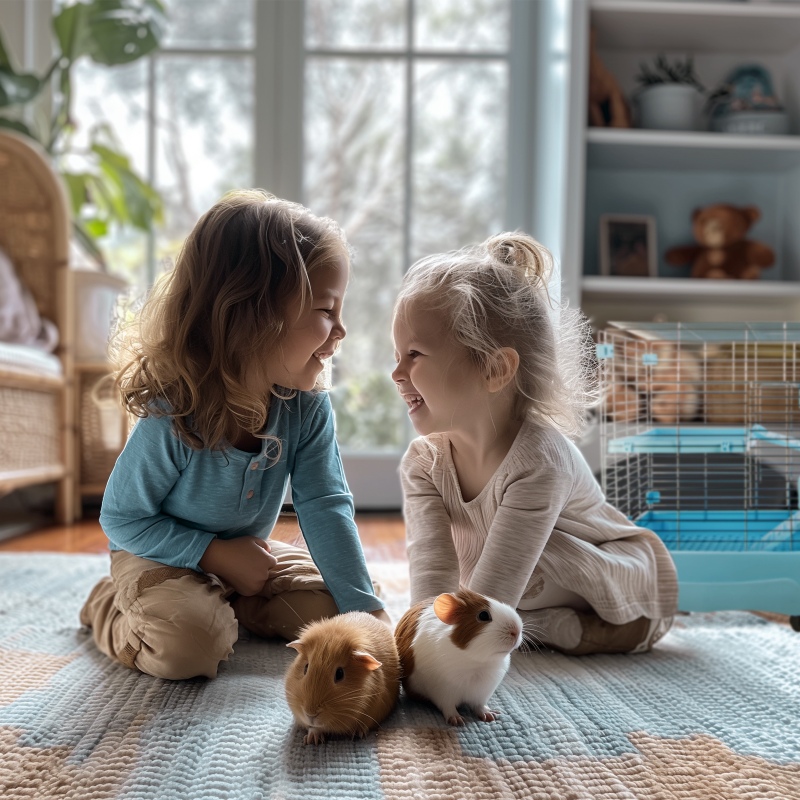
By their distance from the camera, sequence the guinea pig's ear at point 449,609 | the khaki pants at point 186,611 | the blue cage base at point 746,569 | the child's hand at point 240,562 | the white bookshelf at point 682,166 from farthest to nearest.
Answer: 1. the white bookshelf at point 682,166
2. the blue cage base at point 746,569
3. the child's hand at point 240,562
4. the khaki pants at point 186,611
5. the guinea pig's ear at point 449,609

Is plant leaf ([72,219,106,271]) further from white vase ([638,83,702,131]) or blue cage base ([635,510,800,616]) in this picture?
blue cage base ([635,510,800,616])

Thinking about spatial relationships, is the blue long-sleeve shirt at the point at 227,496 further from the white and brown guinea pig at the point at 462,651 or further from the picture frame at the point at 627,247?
the picture frame at the point at 627,247

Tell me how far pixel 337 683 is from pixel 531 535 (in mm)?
321

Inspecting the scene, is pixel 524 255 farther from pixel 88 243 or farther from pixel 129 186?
pixel 88 243

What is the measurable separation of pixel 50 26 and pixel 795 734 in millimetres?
2760

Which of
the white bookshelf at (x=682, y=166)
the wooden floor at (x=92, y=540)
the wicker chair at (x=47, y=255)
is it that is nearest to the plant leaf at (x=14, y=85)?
the wicker chair at (x=47, y=255)

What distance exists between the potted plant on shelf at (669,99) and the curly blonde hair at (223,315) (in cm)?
144

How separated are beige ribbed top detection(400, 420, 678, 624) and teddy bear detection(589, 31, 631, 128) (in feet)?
4.27

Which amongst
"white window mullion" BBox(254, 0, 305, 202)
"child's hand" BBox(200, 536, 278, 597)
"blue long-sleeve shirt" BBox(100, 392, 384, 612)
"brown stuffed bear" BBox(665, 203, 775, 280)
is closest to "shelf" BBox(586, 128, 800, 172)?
"brown stuffed bear" BBox(665, 203, 775, 280)

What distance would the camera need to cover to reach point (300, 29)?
255cm

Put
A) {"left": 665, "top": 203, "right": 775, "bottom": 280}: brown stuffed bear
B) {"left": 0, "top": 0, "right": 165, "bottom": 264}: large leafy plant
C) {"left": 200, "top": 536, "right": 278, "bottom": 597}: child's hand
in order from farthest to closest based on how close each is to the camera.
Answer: {"left": 0, "top": 0, "right": 165, "bottom": 264}: large leafy plant < {"left": 665, "top": 203, "right": 775, "bottom": 280}: brown stuffed bear < {"left": 200, "top": 536, "right": 278, "bottom": 597}: child's hand

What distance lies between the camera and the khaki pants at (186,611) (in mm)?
926

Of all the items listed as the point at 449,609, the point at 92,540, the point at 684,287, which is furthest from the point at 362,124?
the point at 449,609

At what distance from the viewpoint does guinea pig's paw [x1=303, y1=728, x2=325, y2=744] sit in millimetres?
744
